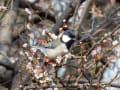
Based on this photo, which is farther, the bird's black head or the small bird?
the bird's black head

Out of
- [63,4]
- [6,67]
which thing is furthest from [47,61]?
[63,4]

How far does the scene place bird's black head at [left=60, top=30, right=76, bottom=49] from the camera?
19.5ft

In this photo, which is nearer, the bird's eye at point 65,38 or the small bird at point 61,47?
the small bird at point 61,47

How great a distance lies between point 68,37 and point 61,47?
0.55 feet

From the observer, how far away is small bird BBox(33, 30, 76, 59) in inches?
224

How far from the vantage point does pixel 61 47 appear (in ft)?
19.3

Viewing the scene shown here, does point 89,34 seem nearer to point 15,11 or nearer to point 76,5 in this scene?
point 76,5

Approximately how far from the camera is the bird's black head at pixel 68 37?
5.95 m

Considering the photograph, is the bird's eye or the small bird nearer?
the small bird

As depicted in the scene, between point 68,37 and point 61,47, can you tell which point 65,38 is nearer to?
point 68,37

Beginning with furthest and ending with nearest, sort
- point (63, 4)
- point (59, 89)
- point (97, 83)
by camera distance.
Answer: point (63, 4) < point (59, 89) < point (97, 83)

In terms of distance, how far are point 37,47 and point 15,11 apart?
1805mm

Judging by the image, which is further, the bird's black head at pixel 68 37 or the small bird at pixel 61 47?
the bird's black head at pixel 68 37

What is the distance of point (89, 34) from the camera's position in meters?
5.91
